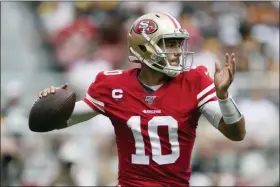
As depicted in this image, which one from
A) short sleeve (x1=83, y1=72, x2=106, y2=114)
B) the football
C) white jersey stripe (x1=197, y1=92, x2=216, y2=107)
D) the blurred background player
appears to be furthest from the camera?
the blurred background player

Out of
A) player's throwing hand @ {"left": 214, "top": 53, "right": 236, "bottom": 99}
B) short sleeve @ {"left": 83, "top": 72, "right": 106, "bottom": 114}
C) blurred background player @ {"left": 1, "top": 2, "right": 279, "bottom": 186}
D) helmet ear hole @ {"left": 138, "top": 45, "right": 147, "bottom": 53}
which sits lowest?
blurred background player @ {"left": 1, "top": 2, "right": 279, "bottom": 186}

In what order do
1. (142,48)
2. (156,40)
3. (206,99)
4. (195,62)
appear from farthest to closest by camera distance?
(195,62) → (142,48) → (156,40) → (206,99)

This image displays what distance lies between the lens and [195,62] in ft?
25.3

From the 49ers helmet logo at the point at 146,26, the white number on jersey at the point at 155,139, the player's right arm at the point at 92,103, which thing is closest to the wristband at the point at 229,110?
the white number on jersey at the point at 155,139

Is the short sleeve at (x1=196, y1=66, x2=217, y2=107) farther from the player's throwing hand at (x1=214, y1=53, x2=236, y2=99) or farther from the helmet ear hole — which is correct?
the helmet ear hole

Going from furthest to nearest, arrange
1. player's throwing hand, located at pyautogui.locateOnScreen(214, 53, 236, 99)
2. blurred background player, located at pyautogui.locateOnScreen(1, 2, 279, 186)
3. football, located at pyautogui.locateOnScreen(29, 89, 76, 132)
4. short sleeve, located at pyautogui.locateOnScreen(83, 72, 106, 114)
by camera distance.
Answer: blurred background player, located at pyautogui.locateOnScreen(1, 2, 279, 186) → short sleeve, located at pyautogui.locateOnScreen(83, 72, 106, 114) → football, located at pyautogui.locateOnScreen(29, 89, 76, 132) → player's throwing hand, located at pyautogui.locateOnScreen(214, 53, 236, 99)

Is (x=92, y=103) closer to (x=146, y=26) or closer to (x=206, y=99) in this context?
(x=146, y=26)

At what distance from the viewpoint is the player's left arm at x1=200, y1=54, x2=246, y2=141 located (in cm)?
398

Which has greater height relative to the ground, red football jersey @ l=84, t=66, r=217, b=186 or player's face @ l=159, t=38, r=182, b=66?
player's face @ l=159, t=38, r=182, b=66

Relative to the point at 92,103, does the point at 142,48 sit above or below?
above

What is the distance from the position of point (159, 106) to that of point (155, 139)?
7.2 inches

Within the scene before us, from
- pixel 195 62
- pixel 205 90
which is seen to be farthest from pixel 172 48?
pixel 195 62

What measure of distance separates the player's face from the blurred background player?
8.42ft

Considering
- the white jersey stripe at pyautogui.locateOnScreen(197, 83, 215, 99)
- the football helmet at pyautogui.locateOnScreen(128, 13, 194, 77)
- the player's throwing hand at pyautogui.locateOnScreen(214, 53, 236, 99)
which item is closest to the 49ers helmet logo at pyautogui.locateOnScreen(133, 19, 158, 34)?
the football helmet at pyautogui.locateOnScreen(128, 13, 194, 77)
